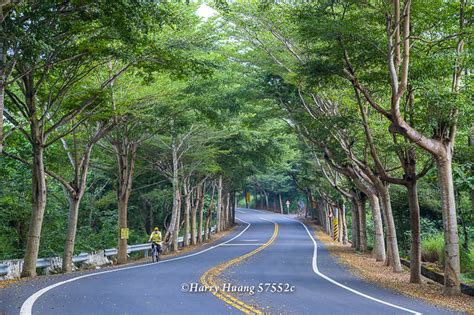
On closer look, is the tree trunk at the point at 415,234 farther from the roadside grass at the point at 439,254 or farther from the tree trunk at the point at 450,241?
the roadside grass at the point at 439,254

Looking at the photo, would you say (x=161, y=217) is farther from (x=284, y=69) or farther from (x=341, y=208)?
(x=284, y=69)

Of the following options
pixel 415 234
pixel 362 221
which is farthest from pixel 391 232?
pixel 362 221

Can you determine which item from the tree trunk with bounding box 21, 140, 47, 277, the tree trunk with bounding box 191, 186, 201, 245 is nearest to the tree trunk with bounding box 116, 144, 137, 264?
the tree trunk with bounding box 21, 140, 47, 277

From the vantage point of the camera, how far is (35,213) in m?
14.5

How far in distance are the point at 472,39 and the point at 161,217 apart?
35.3 meters

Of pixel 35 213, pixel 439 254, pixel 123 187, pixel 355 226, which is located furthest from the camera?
pixel 355 226

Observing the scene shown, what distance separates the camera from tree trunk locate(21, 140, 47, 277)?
564 inches

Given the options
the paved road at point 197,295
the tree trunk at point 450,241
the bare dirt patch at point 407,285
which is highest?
the tree trunk at point 450,241

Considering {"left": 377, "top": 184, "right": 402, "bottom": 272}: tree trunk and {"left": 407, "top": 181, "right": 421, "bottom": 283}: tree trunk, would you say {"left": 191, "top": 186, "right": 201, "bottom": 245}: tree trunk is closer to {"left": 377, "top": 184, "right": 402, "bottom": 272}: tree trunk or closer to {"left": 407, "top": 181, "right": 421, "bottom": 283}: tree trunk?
{"left": 377, "top": 184, "right": 402, "bottom": 272}: tree trunk

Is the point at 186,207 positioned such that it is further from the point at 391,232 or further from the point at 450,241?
the point at 450,241

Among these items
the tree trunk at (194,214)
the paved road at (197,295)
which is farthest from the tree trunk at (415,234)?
the tree trunk at (194,214)

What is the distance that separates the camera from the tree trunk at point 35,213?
1432cm

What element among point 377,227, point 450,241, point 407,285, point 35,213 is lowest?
point 407,285

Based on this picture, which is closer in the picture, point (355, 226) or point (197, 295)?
point (197, 295)
